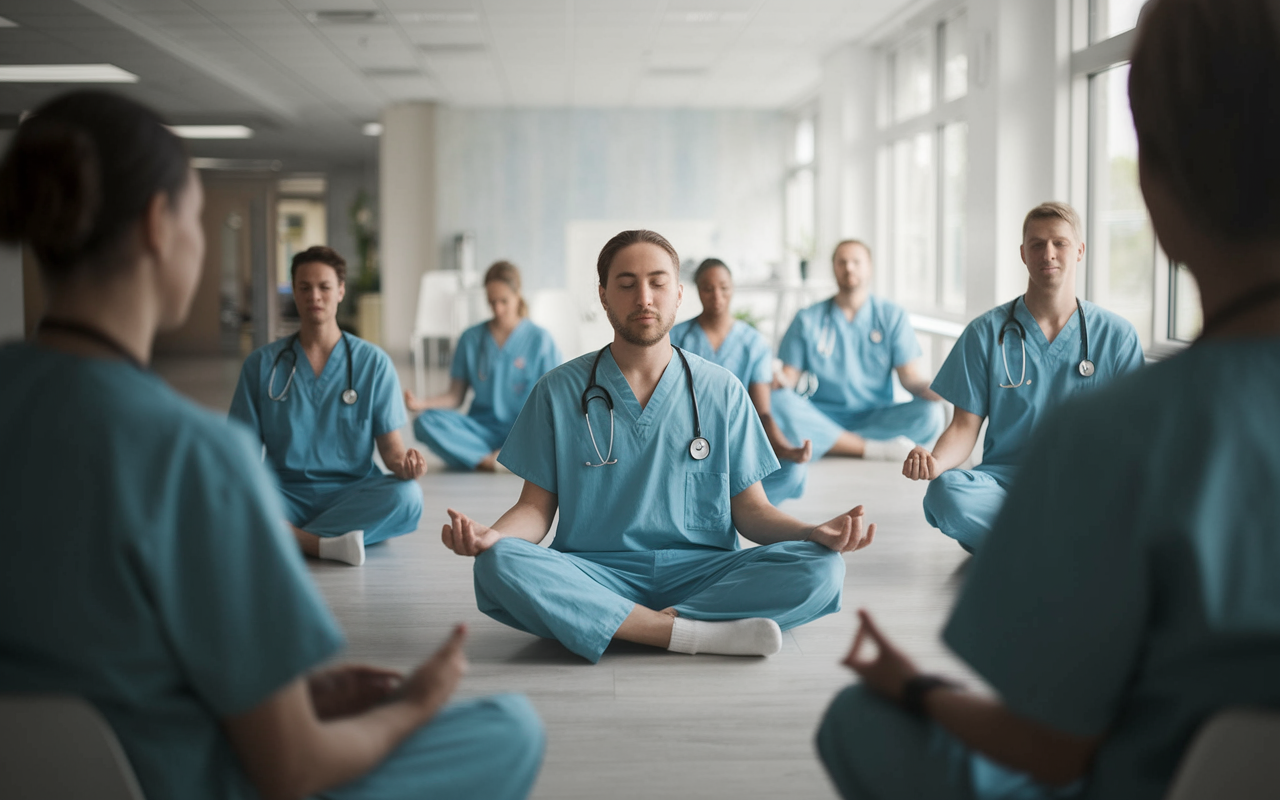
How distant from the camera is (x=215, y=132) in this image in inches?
512

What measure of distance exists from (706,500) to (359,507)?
1.58 meters

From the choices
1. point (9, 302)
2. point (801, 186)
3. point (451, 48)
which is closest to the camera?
point (9, 302)

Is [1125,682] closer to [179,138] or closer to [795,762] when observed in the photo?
[179,138]

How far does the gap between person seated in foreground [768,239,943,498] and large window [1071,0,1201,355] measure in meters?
1.05

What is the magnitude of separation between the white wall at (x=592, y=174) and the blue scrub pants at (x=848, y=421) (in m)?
6.77

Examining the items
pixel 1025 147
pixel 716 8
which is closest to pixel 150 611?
pixel 1025 147

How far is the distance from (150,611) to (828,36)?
28.3 ft

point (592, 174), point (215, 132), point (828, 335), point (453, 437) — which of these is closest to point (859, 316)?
point (828, 335)

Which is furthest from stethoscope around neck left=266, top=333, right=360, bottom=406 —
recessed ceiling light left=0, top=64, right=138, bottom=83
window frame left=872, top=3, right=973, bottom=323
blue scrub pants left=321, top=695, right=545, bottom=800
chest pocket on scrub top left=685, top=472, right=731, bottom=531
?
recessed ceiling light left=0, top=64, right=138, bottom=83

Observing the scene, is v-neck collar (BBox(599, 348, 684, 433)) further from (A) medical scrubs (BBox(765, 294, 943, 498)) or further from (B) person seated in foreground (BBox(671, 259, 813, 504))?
(A) medical scrubs (BBox(765, 294, 943, 498))

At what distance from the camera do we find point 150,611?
106 centimetres

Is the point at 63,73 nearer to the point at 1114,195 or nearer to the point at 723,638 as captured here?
the point at 1114,195

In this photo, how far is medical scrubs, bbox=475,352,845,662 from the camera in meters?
2.75

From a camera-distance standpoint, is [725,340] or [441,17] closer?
[725,340]
